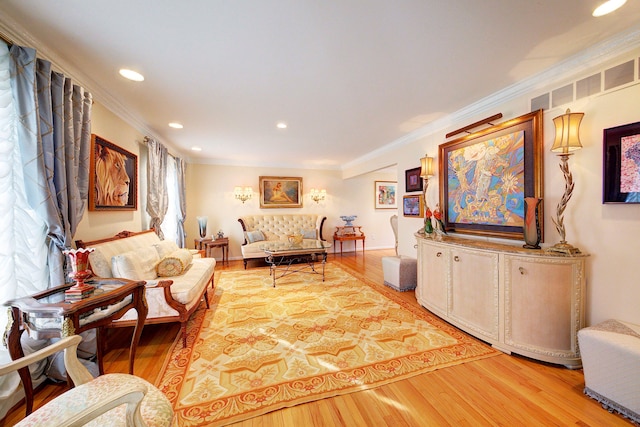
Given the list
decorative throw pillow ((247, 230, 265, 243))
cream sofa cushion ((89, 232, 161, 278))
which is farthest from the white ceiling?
decorative throw pillow ((247, 230, 265, 243))

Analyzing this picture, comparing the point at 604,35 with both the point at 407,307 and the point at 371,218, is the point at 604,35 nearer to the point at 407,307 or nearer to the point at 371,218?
the point at 407,307

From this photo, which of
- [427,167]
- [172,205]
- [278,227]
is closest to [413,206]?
[427,167]

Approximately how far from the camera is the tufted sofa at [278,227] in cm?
568

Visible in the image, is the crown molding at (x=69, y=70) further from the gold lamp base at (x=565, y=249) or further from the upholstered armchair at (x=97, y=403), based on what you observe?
the gold lamp base at (x=565, y=249)

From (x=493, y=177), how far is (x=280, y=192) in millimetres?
4759

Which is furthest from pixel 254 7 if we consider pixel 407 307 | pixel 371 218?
pixel 371 218

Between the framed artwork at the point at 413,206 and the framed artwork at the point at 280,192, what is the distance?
123 inches

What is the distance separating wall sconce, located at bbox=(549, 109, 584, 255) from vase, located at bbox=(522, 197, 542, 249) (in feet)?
0.47

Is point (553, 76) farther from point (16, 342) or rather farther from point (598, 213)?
point (16, 342)

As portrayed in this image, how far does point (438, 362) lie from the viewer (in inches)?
76.8

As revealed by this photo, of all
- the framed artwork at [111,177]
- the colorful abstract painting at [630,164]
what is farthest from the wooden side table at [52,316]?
the colorful abstract painting at [630,164]

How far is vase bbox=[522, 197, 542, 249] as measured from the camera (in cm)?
207

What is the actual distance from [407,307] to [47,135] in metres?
3.84

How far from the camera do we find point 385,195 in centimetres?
725
